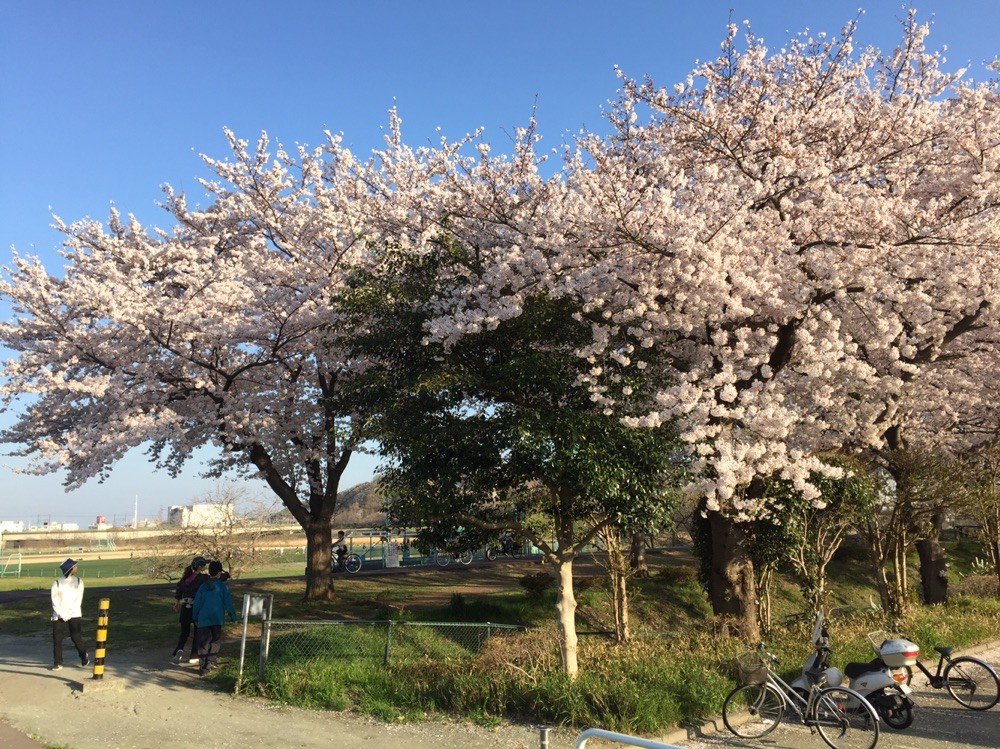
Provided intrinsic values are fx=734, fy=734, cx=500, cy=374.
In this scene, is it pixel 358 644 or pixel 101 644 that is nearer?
pixel 101 644

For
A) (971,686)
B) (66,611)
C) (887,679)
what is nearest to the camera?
(887,679)

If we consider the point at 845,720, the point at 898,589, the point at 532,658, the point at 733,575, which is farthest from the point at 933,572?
the point at 532,658

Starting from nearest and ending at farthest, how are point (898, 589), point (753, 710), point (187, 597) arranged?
1. point (753, 710)
2. point (187, 597)
3. point (898, 589)

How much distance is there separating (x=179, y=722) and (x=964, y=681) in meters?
8.74

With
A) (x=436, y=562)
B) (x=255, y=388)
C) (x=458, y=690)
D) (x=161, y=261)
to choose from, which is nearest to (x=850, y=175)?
(x=458, y=690)

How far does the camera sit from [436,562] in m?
28.8

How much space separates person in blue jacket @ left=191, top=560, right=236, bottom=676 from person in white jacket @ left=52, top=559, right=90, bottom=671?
159 centimetres

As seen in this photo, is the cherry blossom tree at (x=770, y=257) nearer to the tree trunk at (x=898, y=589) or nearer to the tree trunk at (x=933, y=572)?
the tree trunk at (x=898, y=589)

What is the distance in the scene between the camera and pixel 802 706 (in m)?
7.48

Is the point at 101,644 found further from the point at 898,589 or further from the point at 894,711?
the point at 898,589

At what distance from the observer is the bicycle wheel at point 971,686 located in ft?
26.8

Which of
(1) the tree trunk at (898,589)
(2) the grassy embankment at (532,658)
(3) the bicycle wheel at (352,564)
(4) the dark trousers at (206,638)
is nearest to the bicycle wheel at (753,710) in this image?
(2) the grassy embankment at (532,658)

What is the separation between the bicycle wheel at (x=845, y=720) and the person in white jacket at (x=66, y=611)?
9.71 m

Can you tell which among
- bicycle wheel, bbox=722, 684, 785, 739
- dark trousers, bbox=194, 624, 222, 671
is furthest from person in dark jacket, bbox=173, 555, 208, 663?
bicycle wheel, bbox=722, 684, 785, 739
